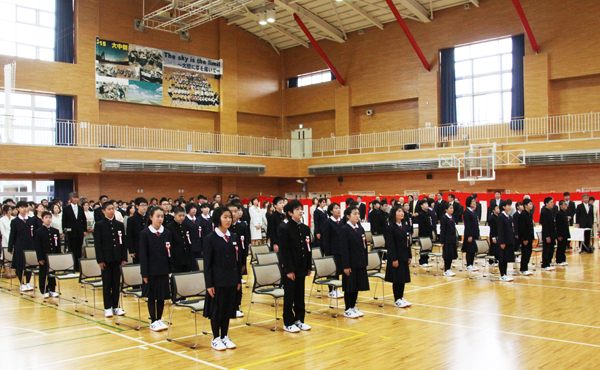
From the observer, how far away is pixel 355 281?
26.0 ft

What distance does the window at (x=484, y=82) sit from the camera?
2420 centimetres

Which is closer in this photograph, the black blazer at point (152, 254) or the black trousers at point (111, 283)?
the black blazer at point (152, 254)

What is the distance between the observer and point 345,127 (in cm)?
2931

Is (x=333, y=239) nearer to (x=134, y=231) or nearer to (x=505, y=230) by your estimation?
(x=134, y=231)

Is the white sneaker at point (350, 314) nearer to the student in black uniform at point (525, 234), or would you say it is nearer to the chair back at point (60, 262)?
the chair back at point (60, 262)

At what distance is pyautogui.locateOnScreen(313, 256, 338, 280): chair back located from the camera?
28.0 ft

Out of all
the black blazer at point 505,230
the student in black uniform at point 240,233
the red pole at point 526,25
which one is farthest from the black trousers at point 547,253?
the red pole at point 526,25

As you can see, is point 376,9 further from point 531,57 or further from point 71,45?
point 71,45

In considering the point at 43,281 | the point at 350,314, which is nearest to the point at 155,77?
the point at 43,281

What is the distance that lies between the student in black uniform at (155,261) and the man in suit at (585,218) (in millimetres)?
13959

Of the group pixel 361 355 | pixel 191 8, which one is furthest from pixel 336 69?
pixel 361 355

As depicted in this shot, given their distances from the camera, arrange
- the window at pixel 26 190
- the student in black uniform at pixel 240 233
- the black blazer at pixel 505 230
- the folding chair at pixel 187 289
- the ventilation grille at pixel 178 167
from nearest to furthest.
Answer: the folding chair at pixel 187 289 < the student in black uniform at pixel 240 233 < the black blazer at pixel 505 230 < the ventilation grille at pixel 178 167 < the window at pixel 26 190

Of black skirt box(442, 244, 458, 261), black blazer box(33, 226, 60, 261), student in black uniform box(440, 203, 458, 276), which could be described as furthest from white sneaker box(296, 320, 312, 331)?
black skirt box(442, 244, 458, 261)

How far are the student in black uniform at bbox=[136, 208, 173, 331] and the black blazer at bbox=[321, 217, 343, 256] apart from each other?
2838 mm
